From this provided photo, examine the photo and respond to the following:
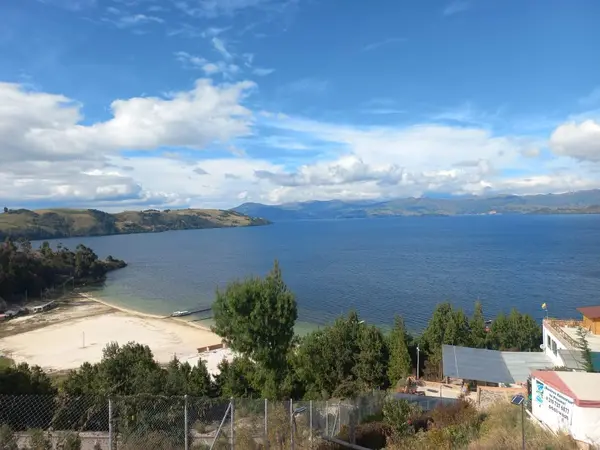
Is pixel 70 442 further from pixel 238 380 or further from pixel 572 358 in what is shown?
pixel 572 358

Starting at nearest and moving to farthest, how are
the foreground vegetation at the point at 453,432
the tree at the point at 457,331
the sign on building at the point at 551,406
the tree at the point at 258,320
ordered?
the foreground vegetation at the point at 453,432 < the sign on building at the point at 551,406 < the tree at the point at 258,320 < the tree at the point at 457,331

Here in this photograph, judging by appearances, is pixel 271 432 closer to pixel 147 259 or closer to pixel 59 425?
pixel 59 425

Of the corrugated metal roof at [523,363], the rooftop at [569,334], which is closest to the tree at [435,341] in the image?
the corrugated metal roof at [523,363]

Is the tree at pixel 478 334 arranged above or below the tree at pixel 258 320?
below

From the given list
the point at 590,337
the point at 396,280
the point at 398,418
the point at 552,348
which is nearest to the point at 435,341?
the point at 552,348

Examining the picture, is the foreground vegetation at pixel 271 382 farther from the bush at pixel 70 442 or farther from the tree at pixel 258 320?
the bush at pixel 70 442

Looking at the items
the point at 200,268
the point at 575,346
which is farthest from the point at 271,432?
the point at 200,268

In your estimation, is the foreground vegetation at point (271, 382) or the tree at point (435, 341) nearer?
the foreground vegetation at point (271, 382)

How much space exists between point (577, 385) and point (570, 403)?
2.55ft

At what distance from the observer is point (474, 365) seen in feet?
84.0

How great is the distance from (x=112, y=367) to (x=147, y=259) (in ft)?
423

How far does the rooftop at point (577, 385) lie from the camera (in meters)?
9.38

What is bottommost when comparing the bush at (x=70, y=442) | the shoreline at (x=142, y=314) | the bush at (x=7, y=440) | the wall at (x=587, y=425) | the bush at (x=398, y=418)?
the shoreline at (x=142, y=314)

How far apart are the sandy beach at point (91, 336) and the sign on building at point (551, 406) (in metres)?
26.0
